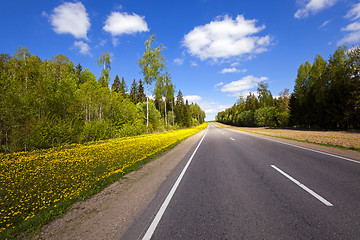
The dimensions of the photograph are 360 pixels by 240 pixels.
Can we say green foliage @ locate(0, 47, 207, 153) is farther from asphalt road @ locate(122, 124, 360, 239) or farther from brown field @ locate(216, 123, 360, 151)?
brown field @ locate(216, 123, 360, 151)

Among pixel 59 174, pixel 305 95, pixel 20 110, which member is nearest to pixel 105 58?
pixel 20 110

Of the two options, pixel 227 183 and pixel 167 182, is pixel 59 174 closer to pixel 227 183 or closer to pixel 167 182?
pixel 167 182

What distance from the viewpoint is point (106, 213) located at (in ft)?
10.8

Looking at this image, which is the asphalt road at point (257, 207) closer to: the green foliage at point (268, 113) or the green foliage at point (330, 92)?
the green foliage at point (330, 92)

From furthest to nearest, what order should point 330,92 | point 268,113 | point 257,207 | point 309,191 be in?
point 268,113
point 330,92
point 309,191
point 257,207

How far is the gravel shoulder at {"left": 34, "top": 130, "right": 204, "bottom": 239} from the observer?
266 cm

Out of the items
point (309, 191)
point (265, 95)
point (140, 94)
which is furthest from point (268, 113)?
point (309, 191)

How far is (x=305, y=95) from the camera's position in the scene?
115ft

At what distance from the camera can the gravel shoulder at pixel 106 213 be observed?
266 cm

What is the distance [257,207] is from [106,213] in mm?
3398

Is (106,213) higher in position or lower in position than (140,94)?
lower

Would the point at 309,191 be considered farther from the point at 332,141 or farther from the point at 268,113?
the point at 268,113

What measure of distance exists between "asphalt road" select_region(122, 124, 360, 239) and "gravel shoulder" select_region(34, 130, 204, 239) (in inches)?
12.4

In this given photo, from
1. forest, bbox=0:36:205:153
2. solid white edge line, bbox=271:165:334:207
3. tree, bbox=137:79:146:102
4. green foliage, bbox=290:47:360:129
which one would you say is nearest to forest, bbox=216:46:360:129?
green foliage, bbox=290:47:360:129
